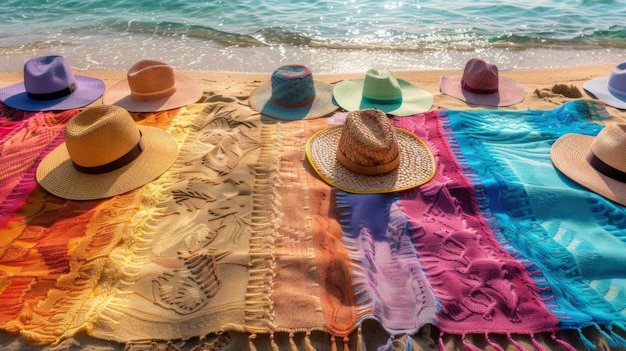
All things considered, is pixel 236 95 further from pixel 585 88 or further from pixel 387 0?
pixel 387 0

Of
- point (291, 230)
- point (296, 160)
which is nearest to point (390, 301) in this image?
point (291, 230)

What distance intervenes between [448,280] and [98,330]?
1.70 metres

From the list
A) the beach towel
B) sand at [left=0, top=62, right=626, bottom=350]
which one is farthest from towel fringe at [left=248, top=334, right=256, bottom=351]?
sand at [left=0, top=62, right=626, bottom=350]

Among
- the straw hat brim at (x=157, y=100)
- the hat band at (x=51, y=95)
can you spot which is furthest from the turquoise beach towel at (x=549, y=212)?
the hat band at (x=51, y=95)

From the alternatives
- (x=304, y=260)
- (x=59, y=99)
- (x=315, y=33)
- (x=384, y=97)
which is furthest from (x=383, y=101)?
(x=315, y=33)

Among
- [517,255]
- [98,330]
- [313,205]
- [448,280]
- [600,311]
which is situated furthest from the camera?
[313,205]

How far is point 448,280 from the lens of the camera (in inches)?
74.1

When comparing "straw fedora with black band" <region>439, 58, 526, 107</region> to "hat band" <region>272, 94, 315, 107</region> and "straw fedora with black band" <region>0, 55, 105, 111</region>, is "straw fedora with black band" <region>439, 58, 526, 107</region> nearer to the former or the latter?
"hat band" <region>272, 94, 315, 107</region>

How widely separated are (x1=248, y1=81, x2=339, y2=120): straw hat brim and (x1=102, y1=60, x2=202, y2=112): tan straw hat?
63 centimetres

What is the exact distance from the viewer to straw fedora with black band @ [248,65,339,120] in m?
3.49

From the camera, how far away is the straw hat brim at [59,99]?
11.8ft

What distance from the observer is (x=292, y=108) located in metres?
3.58

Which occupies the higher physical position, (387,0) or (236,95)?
(387,0)

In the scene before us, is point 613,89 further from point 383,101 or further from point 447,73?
point 383,101
